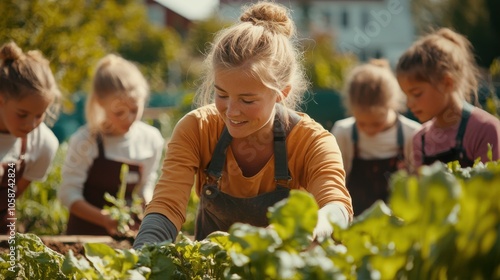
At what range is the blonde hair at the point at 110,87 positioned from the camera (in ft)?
A: 15.9

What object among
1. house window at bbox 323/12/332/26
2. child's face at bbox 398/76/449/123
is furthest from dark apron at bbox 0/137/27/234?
house window at bbox 323/12/332/26

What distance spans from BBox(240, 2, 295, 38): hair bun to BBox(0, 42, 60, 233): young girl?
1333 mm

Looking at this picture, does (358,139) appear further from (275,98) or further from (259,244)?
(259,244)

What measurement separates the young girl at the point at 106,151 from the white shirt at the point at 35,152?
1.65ft

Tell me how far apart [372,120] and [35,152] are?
215 centimetres

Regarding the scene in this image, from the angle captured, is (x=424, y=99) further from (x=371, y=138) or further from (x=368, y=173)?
(x=368, y=173)

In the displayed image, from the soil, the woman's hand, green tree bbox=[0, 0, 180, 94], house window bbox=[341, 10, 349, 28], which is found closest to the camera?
the soil

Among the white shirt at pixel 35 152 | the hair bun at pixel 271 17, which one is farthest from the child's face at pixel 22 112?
the hair bun at pixel 271 17

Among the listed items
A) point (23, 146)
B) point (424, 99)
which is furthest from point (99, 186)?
point (424, 99)

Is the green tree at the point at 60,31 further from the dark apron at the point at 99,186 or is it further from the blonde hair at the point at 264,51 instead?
the blonde hair at the point at 264,51

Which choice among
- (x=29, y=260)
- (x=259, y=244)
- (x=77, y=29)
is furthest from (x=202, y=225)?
(x=77, y=29)

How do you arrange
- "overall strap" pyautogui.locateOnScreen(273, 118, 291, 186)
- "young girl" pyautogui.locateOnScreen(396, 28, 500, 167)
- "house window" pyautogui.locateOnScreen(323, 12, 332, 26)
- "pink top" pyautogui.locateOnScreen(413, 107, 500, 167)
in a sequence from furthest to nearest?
"house window" pyautogui.locateOnScreen(323, 12, 332, 26)
"young girl" pyautogui.locateOnScreen(396, 28, 500, 167)
"pink top" pyautogui.locateOnScreen(413, 107, 500, 167)
"overall strap" pyautogui.locateOnScreen(273, 118, 291, 186)

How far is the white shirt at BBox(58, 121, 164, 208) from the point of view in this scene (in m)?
4.86

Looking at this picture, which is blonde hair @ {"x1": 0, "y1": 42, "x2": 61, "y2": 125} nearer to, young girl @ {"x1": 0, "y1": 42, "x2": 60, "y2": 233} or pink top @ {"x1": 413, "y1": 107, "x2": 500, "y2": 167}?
young girl @ {"x1": 0, "y1": 42, "x2": 60, "y2": 233}
